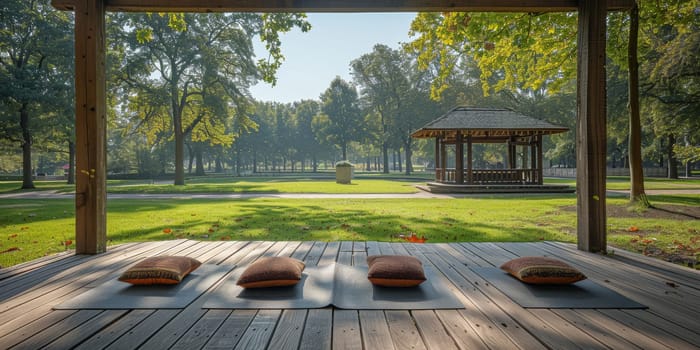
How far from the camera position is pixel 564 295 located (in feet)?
9.38

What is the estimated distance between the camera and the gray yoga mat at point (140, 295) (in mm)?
2650

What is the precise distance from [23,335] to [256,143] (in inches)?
2212

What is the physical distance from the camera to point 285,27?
722 cm

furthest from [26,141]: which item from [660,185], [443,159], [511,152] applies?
[660,185]

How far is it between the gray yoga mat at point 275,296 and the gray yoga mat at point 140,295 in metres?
0.18

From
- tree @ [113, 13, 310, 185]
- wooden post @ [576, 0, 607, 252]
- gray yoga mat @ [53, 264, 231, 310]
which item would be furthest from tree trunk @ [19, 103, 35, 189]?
wooden post @ [576, 0, 607, 252]

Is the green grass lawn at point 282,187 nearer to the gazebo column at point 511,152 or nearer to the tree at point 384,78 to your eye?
the gazebo column at point 511,152

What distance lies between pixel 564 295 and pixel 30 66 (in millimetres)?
30095

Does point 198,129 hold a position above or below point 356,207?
above

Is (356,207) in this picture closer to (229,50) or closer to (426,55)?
(426,55)

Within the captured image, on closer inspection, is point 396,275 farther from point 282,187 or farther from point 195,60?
point 195,60

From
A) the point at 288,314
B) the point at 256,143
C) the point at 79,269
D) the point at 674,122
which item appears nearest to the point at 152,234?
the point at 79,269

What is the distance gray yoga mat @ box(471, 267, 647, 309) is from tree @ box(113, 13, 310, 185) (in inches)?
935

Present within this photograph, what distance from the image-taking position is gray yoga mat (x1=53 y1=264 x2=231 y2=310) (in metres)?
2.65
